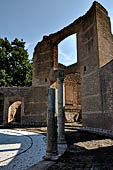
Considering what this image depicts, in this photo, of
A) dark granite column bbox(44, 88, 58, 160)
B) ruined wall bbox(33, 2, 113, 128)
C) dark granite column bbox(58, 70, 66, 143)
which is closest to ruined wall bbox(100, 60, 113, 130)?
ruined wall bbox(33, 2, 113, 128)

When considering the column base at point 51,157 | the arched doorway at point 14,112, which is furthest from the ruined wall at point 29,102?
the column base at point 51,157

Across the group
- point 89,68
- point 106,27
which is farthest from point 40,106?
point 106,27

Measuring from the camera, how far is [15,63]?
82.2ft

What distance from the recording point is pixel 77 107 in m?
20.0

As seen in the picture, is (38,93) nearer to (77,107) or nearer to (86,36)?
(77,107)

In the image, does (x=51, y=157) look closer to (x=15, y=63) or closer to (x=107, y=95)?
(x=107, y=95)

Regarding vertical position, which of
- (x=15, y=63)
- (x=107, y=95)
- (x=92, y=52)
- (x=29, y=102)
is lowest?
(x=29, y=102)

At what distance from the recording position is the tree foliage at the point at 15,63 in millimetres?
24163

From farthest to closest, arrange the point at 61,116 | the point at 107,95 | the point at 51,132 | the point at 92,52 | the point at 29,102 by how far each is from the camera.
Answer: the point at 29,102, the point at 92,52, the point at 107,95, the point at 61,116, the point at 51,132

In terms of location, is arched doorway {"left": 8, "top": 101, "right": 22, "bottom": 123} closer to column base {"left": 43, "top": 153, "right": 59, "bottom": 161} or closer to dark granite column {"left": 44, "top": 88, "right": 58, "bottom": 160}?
dark granite column {"left": 44, "top": 88, "right": 58, "bottom": 160}

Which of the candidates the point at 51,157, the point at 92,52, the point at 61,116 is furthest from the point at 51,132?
the point at 92,52

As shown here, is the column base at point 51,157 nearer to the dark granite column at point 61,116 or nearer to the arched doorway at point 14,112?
the dark granite column at point 61,116

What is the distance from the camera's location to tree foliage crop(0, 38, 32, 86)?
79.3 feet

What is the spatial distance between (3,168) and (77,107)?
17409 mm
